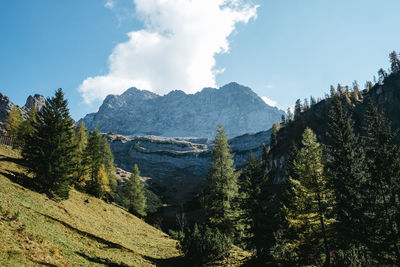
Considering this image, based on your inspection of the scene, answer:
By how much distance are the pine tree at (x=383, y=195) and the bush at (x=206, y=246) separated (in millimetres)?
12932

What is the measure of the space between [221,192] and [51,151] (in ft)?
70.1

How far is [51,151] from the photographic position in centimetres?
2877

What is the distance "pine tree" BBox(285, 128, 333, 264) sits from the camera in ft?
75.9

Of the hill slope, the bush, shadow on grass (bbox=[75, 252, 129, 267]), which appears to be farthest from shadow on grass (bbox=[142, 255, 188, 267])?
shadow on grass (bbox=[75, 252, 129, 267])

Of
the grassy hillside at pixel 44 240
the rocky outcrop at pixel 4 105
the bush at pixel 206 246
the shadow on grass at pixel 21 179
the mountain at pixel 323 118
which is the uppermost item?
the rocky outcrop at pixel 4 105

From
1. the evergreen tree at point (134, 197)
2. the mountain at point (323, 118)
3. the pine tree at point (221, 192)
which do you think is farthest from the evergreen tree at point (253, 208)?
the mountain at point (323, 118)

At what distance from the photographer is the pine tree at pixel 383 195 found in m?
19.6

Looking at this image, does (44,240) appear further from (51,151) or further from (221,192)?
(221,192)

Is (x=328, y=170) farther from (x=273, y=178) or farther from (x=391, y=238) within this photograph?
(x=273, y=178)

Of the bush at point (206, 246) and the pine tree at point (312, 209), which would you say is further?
the pine tree at point (312, 209)

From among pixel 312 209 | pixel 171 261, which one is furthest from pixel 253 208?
Answer: pixel 171 261

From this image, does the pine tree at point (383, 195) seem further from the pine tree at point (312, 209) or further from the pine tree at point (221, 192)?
the pine tree at point (221, 192)

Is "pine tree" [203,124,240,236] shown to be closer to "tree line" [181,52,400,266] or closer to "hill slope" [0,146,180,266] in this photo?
"tree line" [181,52,400,266]

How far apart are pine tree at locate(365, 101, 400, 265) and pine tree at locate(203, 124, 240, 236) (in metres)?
13.4
